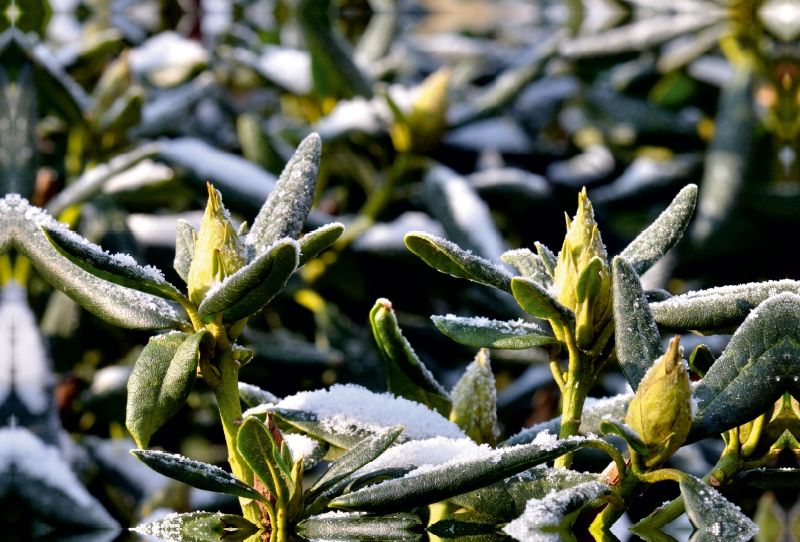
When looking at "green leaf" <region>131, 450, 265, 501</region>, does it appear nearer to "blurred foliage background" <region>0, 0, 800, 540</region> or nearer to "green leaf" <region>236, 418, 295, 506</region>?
"green leaf" <region>236, 418, 295, 506</region>

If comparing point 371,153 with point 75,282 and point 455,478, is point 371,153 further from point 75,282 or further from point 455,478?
point 455,478

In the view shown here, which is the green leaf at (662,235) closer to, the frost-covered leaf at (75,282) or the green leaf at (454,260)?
the green leaf at (454,260)

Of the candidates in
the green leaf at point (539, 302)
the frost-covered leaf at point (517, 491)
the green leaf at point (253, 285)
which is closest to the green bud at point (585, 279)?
the green leaf at point (539, 302)

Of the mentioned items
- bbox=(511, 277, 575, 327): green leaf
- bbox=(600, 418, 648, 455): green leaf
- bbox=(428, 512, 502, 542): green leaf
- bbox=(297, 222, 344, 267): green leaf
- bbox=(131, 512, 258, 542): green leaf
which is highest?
bbox=(297, 222, 344, 267): green leaf

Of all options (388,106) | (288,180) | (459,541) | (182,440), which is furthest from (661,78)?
(459,541)

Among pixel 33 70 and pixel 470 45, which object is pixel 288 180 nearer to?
pixel 33 70

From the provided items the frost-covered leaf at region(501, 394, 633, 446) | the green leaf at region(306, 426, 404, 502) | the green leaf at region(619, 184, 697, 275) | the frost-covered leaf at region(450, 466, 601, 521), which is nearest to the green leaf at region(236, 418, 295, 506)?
the green leaf at region(306, 426, 404, 502)
